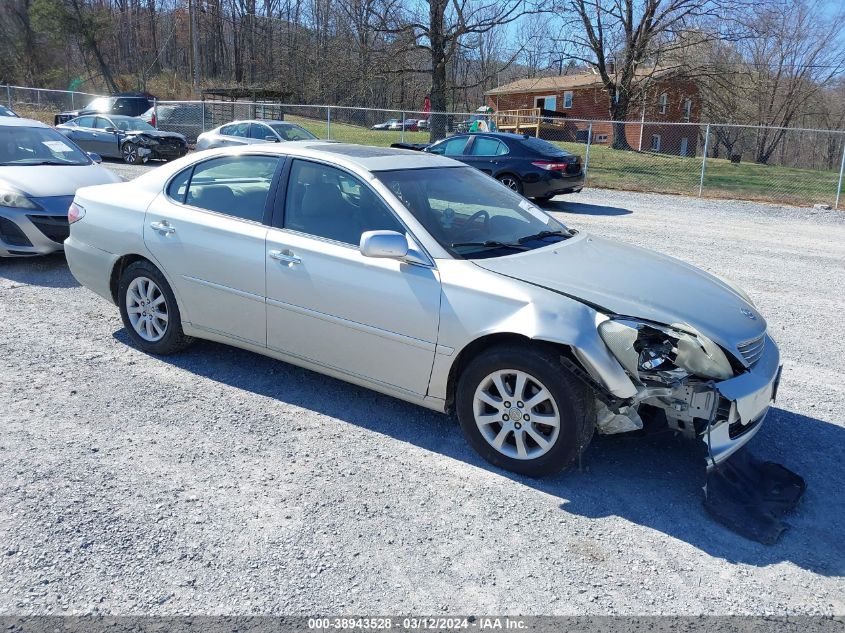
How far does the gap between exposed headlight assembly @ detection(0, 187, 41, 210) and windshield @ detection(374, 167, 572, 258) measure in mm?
4929

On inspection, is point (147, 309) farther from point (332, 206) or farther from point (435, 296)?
point (435, 296)

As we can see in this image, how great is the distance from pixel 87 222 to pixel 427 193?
276 centimetres

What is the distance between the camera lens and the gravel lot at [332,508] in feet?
9.31

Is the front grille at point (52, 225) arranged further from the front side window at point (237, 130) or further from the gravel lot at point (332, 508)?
the front side window at point (237, 130)

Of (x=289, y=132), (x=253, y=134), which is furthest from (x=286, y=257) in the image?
(x=253, y=134)

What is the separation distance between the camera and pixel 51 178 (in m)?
7.96

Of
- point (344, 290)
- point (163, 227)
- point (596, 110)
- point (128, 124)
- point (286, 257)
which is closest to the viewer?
point (344, 290)

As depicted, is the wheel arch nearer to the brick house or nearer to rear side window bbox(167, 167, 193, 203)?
rear side window bbox(167, 167, 193, 203)

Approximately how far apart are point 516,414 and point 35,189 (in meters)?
6.33

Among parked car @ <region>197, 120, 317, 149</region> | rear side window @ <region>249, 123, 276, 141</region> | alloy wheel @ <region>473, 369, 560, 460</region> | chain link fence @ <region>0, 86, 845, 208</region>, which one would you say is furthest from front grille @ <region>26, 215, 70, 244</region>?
chain link fence @ <region>0, 86, 845, 208</region>

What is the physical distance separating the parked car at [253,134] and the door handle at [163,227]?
13.8 m

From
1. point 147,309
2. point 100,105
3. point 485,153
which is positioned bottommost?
point 147,309

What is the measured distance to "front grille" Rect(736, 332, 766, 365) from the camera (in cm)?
366

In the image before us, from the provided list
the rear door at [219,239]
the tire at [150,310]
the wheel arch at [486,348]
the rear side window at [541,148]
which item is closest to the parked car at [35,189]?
the tire at [150,310]
